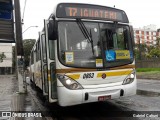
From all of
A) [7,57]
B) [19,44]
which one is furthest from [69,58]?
[7,57]

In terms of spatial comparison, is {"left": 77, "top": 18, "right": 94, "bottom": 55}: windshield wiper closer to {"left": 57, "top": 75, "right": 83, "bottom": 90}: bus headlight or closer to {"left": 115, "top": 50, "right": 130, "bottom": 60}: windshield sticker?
{"left": 115, "top": 50, "right": 130, "bottom": 60}: windshield sticker

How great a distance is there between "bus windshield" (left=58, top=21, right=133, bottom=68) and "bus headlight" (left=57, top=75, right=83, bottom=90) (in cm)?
37

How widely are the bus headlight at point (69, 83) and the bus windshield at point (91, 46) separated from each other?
37 cm

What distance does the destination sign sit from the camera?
24.1ft

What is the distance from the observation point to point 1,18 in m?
9.44

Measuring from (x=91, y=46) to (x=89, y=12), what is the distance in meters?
1.06

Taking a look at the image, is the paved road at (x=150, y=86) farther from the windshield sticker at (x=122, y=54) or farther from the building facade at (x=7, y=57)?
the building facade at (x=7, y=57)

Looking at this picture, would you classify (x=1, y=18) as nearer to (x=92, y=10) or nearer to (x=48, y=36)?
(x=48, y=36)

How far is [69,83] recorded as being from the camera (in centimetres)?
695

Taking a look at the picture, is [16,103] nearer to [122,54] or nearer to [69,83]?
[69,83]

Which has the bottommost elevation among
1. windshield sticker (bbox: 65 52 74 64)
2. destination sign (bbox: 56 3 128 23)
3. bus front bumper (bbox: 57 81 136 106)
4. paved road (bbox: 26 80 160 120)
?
paved road (bbox: 26 80 160 120)

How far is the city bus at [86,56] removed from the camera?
7.01 m

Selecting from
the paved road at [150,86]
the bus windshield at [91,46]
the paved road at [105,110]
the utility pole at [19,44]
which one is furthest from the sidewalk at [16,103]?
the paved road at [150,86]

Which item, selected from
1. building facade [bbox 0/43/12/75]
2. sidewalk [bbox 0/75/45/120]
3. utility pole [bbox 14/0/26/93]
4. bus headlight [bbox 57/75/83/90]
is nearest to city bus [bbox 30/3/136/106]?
bus headlight [bbox 57/75/83/90]
